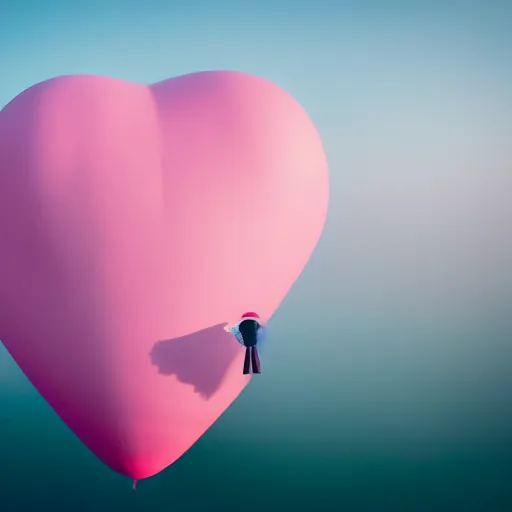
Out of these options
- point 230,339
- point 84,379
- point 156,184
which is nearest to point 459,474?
point 230,339

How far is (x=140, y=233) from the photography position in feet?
4.90

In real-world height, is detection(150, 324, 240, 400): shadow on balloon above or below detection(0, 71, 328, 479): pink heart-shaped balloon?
below

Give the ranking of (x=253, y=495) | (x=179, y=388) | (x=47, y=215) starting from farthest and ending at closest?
1. (x=253, y=495)
2. (x=179, y=388)
3. (x=47, y=215)

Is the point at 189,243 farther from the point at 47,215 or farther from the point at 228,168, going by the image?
the point at 47,215

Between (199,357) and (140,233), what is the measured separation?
0.50m

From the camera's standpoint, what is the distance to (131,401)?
5.13 ft

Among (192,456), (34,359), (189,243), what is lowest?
(192,456)

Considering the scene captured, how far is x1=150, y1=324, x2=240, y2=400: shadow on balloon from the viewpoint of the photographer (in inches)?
61.7

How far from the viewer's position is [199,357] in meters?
1.62

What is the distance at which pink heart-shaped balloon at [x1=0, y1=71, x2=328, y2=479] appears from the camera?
4.86ft

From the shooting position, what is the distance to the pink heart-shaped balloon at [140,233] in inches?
58.3

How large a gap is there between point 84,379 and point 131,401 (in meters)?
0.18

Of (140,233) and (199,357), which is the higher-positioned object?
(140,233)

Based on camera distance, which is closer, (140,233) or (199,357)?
(140,233)
